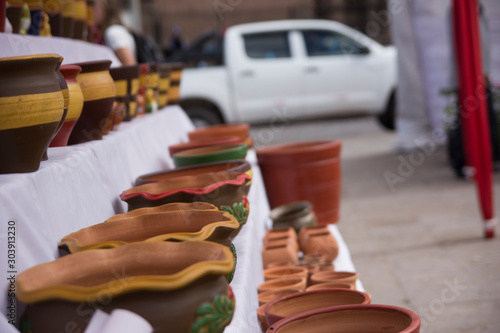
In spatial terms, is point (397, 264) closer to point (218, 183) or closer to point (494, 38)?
point (218, 183)

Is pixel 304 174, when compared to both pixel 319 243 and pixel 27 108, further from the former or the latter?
pixel 27 108

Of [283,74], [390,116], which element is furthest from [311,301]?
[390,116]

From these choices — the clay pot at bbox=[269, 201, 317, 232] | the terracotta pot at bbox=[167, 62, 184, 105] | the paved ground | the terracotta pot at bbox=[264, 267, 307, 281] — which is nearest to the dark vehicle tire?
the paved ground

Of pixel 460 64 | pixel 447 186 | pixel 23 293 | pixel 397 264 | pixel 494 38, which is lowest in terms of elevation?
pixel 447 186

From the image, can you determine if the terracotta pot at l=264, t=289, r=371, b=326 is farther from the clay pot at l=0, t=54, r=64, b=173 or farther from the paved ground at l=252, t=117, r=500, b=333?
the paved ground at l=252, t=117, r=500, b=333

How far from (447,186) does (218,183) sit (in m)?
4.34

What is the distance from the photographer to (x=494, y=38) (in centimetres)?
622

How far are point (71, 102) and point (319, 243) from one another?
1.25 meters

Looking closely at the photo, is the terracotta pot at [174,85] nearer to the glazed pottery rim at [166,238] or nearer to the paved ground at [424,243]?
the paved ground at [424,243]

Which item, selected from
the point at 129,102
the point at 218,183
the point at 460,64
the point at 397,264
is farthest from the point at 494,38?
the point at 218,183

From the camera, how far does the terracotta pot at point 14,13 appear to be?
2014 millimetres

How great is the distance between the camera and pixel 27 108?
4.06 ft

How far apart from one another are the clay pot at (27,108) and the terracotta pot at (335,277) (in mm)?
1021

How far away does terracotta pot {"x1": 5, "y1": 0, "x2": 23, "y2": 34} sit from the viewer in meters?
2.01
